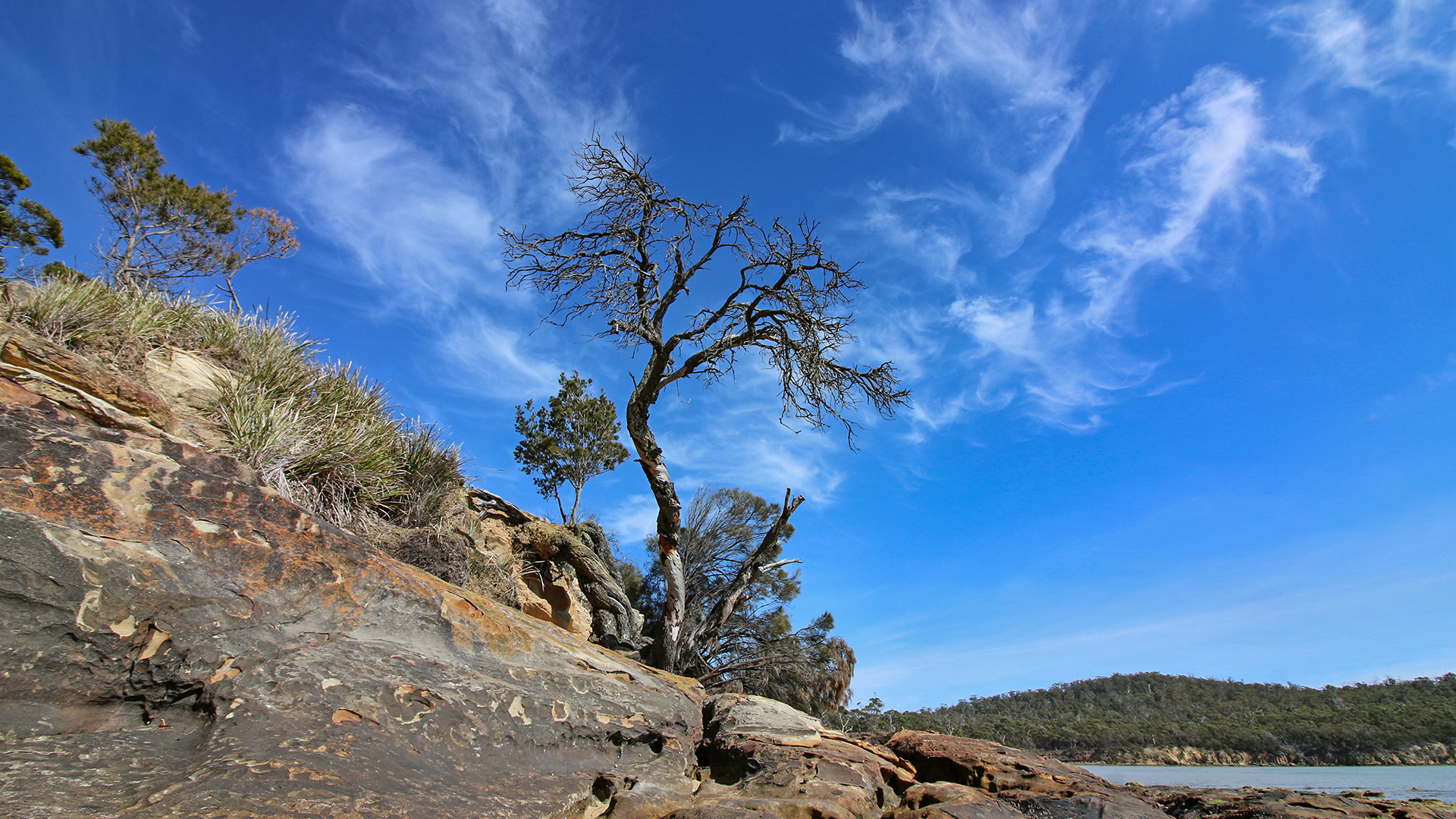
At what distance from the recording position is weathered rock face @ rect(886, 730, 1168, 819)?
3.95 meters

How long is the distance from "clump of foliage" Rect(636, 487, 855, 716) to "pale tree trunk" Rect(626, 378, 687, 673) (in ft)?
4.89

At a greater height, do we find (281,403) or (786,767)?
(281,403)

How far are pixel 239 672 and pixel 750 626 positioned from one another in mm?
13526

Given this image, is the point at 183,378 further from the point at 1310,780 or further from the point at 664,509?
the point at 1310,780

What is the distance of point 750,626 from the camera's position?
50.6 feet

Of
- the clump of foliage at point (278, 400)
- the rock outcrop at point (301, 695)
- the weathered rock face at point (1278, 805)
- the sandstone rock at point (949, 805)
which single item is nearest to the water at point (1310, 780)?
the weathered rock face at point (1278, 805)

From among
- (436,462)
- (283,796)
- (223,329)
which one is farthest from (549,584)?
(283,796)

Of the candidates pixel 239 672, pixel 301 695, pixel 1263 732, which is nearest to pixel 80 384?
pixel 239 672

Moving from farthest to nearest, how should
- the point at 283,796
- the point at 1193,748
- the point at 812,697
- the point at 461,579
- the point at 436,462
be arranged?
the point at 1193,748, the point at 812,697, the point at 436,462, the point at 461,579, the point at 283,796

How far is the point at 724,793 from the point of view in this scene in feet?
12.3

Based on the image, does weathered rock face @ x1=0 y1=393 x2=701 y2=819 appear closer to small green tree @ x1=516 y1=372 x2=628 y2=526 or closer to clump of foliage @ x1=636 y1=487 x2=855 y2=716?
clump of foliage @ x1=636 y1=487 x2=855 y2=716

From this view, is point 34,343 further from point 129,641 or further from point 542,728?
point 542,728

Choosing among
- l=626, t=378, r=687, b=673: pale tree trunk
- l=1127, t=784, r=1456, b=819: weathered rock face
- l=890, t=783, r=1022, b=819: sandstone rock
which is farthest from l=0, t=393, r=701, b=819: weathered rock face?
l=626, t=378, r=687, b=673: pale tree trunk

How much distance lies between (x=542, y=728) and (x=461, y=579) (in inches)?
146
